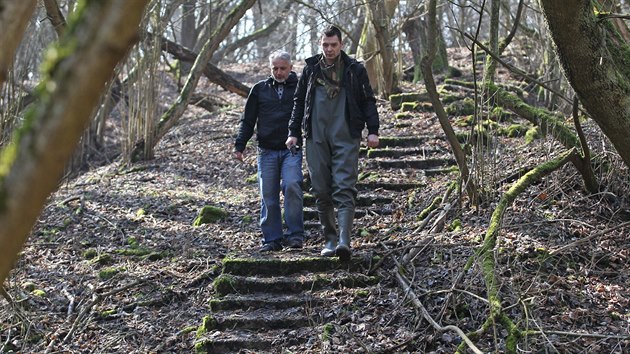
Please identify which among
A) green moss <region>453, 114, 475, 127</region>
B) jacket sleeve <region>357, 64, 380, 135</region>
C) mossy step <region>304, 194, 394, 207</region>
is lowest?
mossy step <region>304, 194, 394, 207</region>

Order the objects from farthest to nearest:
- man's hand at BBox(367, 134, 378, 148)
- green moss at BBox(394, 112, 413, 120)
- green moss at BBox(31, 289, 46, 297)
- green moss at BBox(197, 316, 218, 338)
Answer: green moss at BBox(394, 112, 413, 120)
green moss at BBox(31, 289, 46, 297)
man's hand at BBox(367, 134, 378, 148)
green moss at BBox(197, 316, 218, 338)

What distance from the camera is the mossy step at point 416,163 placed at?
1071 centimetres

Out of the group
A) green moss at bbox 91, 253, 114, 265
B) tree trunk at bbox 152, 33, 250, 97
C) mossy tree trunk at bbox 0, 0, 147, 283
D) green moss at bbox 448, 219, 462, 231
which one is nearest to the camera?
mossy tree trunk at bbox 0, 0, 147, 283

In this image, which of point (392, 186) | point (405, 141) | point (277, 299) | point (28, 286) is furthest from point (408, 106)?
point (28, 286)

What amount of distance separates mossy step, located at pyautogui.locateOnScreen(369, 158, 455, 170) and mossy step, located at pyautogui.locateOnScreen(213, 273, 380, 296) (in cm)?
398

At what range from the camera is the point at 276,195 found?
800 cm

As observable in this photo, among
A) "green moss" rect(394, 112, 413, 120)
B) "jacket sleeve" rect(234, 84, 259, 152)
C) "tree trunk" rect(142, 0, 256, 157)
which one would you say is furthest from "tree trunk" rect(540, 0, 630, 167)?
"tree trunk" rect(142, 0, 256, 157)

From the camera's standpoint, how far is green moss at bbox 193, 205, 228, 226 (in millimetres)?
9461

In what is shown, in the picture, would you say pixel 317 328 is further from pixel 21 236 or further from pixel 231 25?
pixel 231 25

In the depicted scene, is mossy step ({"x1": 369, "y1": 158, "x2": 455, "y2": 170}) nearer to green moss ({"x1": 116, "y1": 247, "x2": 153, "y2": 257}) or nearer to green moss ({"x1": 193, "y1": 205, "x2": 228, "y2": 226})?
green moss ({"x1": 193, "y1": 205, "x2": 228, "y2": 226})

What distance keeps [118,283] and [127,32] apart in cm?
625

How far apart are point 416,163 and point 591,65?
574 cm

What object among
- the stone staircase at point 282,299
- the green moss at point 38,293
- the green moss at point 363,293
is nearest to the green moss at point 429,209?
the stone staircase at point 282,299

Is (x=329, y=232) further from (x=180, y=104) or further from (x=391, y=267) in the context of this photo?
(x=180, y=104)
